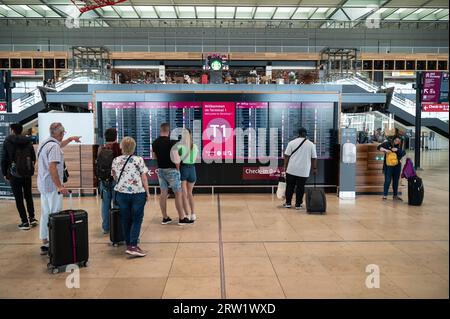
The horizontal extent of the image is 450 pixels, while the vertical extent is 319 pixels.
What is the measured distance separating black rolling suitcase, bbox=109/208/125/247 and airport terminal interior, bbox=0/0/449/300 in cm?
2

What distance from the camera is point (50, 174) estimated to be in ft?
14.4

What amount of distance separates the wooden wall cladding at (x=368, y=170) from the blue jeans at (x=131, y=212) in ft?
20.0

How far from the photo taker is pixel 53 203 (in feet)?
14.9

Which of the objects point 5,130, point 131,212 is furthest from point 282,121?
point 5,130

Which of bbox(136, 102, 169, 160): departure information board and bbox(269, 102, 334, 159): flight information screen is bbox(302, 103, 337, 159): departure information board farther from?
bbox(136, 102, 169, 160): departure information board

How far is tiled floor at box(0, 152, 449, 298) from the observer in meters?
3.43

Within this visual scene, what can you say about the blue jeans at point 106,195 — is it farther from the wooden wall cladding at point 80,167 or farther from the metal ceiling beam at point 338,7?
the metal ceiling beam at point 338,7

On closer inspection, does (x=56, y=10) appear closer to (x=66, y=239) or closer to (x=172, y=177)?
(x=172, y=177)

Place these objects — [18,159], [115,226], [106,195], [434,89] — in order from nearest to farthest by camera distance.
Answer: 1. [115,226]
2. [106,195]
3. [18,159]
4. [434,89]

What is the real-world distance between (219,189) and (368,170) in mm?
3579

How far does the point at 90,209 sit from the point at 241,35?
2169 centimetres

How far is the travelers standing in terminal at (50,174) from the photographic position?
4340 millimetres

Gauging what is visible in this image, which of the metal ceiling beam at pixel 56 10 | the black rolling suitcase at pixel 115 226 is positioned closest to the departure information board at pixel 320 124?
the black rolling suitcase at pixel 115 226

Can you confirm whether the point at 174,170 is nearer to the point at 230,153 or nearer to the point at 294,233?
the point at 294,233
